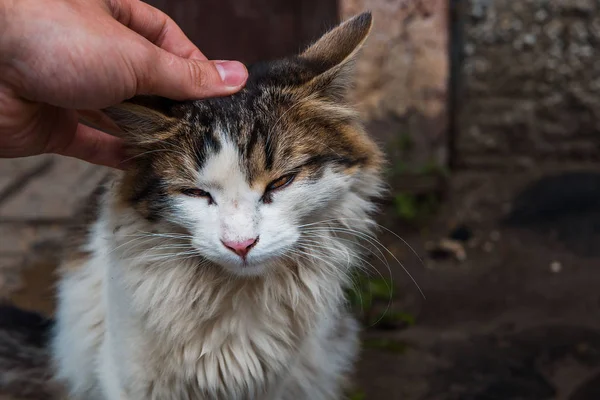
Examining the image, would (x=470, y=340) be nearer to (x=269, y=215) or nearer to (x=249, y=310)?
(x=249, y=310)

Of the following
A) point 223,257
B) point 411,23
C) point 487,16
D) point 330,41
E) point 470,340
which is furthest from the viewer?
point 487,16

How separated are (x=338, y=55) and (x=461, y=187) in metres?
2.63

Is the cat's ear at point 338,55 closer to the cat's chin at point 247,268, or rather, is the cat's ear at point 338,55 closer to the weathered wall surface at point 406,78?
the cat's chin at point 247,268

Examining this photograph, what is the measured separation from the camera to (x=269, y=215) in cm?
171

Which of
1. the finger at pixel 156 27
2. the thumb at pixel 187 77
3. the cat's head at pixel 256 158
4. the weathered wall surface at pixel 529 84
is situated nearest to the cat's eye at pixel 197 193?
the cat's head at pixel 256 158

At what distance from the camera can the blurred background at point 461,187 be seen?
10.1 ft

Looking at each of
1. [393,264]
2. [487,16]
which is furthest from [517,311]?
[487,16]

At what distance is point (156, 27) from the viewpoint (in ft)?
7.02

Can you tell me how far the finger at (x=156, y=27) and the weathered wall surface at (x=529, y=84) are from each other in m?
2.50

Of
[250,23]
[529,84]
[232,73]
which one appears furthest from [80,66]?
[529,84]

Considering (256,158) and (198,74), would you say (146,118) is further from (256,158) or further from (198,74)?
(256,158)

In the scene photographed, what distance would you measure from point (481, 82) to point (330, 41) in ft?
8.51

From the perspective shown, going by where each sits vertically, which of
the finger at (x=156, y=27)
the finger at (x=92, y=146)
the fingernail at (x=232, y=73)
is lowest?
the finger at (x=92, y=146)

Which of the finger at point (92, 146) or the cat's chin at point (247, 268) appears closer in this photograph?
the cat's chin at point (247, 268)
